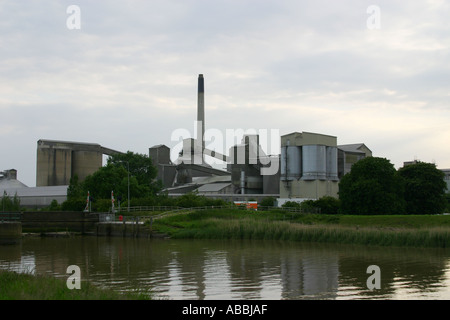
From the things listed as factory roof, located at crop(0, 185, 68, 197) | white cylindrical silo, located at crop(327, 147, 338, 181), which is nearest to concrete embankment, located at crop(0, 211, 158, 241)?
factory roof, located at crop(0, 185, 68, 197)

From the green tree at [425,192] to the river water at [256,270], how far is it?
115 ft

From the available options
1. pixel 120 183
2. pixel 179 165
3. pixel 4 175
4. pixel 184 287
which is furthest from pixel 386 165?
pixel 4 175

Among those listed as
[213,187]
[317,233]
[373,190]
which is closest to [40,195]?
[213,187]

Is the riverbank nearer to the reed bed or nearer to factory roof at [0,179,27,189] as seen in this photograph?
the reed bed

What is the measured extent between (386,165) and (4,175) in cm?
9093

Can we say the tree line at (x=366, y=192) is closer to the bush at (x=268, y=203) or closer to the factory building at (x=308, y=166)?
the bush at (x=268, y=203)

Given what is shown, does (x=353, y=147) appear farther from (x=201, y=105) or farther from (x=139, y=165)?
(x=139, y=165)

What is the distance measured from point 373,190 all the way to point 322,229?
24028 millimetres

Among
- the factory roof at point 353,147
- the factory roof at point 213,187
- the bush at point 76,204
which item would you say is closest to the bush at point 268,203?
the factory roof at point 213,187

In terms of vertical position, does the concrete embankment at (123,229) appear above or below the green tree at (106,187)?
below

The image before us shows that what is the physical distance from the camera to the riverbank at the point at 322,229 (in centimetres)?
3709

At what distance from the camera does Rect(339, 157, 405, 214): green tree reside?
64.1 metres

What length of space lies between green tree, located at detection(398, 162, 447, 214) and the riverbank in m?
18.0
